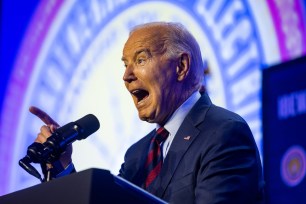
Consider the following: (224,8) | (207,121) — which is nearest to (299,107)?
(207,121)

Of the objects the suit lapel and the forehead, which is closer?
the suit lapel

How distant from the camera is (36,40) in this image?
464 centimetres

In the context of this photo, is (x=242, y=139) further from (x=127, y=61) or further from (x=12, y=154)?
(x=12, y=154)

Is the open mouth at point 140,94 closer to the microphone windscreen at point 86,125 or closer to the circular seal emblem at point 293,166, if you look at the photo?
the microphone windscreen at point 86,125

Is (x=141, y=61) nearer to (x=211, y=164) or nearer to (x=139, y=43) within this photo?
(x=139, y=43)

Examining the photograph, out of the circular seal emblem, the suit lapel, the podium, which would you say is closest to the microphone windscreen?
the suit lapel

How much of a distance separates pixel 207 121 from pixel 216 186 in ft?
1.09

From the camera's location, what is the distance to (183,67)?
2.34 m

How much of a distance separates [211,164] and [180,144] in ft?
0.66

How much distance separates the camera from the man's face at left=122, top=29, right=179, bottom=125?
90.2 inches

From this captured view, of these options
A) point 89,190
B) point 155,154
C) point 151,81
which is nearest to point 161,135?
point 155,154

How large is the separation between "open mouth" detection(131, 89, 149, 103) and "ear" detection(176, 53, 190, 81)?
0.45 feet

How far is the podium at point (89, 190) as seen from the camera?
1.50 meters

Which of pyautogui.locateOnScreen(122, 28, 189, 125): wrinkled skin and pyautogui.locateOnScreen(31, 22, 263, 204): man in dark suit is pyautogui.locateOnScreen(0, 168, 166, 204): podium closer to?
pyautogui.locateOnScreen(31, 22, 263, 204): man in dark suit
